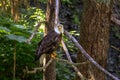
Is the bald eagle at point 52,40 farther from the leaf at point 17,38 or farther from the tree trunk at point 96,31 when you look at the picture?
the leaf at point 17,38

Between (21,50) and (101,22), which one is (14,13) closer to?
(21,50)

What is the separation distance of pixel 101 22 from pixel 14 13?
154 cm

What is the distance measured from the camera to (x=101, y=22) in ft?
10.2

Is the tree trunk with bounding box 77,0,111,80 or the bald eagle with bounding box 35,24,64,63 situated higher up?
the bald eagle with bounding box 35,24,64,63

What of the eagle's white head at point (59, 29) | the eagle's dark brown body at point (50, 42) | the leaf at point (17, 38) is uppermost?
the eagle's white head at point (59, 29)

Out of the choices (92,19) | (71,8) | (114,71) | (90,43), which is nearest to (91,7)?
(92,19)

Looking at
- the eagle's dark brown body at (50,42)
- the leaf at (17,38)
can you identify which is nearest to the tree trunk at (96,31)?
the leaf at (17,38)

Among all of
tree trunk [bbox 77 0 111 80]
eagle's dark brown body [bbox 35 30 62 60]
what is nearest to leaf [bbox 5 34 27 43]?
tree trunk [bbox 77 0 111 80]

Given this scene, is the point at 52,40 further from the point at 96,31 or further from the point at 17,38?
the point at 17,38

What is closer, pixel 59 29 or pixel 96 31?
pixel 59 29

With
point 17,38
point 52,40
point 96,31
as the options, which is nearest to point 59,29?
point 52,40

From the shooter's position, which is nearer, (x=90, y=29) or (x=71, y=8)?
(x=90, y=29)

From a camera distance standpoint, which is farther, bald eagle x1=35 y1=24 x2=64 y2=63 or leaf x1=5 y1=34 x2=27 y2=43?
leaf x1=5 y1=34 x2=27 y2=43

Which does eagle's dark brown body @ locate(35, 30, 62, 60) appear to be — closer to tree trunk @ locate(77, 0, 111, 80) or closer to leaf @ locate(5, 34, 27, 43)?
tree trunk @ locate(77, 0, 111, 80)
